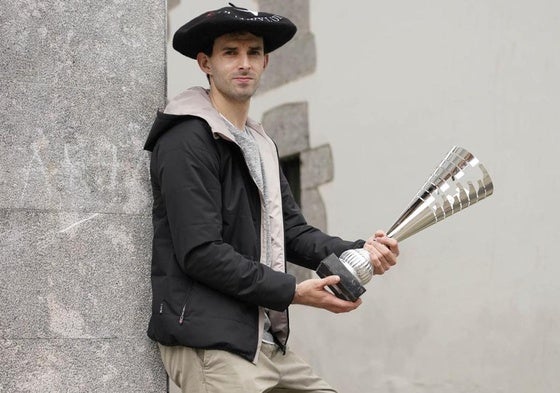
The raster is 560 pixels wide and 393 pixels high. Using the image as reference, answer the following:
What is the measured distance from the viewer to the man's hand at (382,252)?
3201 mm

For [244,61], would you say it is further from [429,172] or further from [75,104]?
[429,172]

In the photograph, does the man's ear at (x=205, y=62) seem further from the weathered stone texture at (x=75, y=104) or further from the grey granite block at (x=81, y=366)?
the grey granite block at (x=81, y=366)

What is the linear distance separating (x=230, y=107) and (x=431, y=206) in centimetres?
66

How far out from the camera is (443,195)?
329cm

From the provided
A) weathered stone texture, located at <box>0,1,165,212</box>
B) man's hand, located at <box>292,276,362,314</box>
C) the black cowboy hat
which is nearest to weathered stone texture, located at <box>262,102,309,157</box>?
weathered stone texture, located at <box>0,1,165,212</box>

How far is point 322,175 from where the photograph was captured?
8.01 metres

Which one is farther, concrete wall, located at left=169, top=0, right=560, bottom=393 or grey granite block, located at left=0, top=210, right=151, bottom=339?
concrete wall, located at left=169, top=0, right=560, bottom=393

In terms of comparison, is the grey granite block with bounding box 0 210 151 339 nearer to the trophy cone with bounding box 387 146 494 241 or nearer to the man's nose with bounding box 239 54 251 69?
the man's nose with bounding box 239 54 251 69

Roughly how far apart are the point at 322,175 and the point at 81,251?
15.5ft

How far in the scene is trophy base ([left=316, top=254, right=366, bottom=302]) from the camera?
3.12 m

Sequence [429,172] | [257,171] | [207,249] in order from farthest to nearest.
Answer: [429,172]
[257,171]
[207,249]

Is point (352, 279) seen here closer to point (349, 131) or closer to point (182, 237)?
point (182, 237)

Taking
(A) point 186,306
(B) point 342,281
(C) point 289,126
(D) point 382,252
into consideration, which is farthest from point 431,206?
(C) point 289,126

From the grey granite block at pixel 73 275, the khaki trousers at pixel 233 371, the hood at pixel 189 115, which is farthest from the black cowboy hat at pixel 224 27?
the khaki trousers at pixel 233 371
